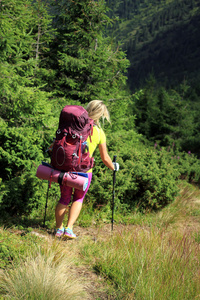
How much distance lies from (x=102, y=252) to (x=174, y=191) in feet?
9.30

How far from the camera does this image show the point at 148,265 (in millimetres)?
2795

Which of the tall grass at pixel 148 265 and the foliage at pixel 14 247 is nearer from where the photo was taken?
the tall grass at pixel 148 265

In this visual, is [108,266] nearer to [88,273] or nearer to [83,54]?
[88,273]

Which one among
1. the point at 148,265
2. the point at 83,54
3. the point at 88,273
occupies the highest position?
the point at 83,54

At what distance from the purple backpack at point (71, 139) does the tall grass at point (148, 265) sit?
1.11 metres

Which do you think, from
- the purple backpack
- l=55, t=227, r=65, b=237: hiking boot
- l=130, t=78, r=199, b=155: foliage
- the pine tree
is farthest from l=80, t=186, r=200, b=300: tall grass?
l=130, t=78, r=199, b=155: foliage

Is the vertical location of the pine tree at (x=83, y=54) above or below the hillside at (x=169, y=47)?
below

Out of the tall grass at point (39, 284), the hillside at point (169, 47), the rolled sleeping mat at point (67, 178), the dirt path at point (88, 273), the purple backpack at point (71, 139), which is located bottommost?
the dirt path at point (88, 273)

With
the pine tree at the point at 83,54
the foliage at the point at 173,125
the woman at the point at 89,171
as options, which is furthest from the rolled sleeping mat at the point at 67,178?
the foliage at the point at 173,125

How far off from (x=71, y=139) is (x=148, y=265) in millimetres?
1660

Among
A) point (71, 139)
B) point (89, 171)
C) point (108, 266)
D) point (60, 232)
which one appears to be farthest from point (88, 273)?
point (71, 139)

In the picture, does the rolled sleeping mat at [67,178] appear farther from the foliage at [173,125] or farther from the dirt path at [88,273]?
the foliage at [173,125]

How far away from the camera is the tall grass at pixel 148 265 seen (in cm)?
246

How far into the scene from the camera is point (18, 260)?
2623mm
